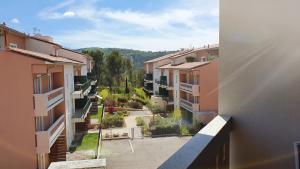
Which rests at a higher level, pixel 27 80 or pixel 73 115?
pixel 27 80

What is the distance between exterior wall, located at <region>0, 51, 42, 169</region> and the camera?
466 inches

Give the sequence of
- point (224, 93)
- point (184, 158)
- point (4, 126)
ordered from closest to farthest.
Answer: point (184, 158) < point (224, 93) < point (4, 126)

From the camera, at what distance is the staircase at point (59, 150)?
16536 mm

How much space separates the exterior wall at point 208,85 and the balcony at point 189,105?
0.42 meters

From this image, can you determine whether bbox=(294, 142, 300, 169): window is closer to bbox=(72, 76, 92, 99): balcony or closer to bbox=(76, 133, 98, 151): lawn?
bbox=(76, 133, 98, 151): lawn

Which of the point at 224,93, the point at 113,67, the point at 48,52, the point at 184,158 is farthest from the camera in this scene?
the point at 113,67

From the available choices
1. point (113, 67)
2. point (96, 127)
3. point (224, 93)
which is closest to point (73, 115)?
point (96, 127)

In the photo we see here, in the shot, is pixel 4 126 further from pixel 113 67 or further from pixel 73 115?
pixel 113 67

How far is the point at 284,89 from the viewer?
2.68 meters

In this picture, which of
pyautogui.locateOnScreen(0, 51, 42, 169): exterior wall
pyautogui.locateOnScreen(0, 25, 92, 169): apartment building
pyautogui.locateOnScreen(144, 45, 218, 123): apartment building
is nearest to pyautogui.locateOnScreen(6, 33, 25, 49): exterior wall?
pyautogui.locateOnScreen(0, 25, 92, 169): apartment building

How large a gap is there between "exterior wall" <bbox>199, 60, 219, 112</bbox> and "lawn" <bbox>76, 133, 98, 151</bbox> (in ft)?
29.0

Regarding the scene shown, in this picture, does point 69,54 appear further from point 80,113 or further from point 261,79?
point 261,79

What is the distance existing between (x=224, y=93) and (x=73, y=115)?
1901cm

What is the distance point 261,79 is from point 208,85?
2177 centimetres
